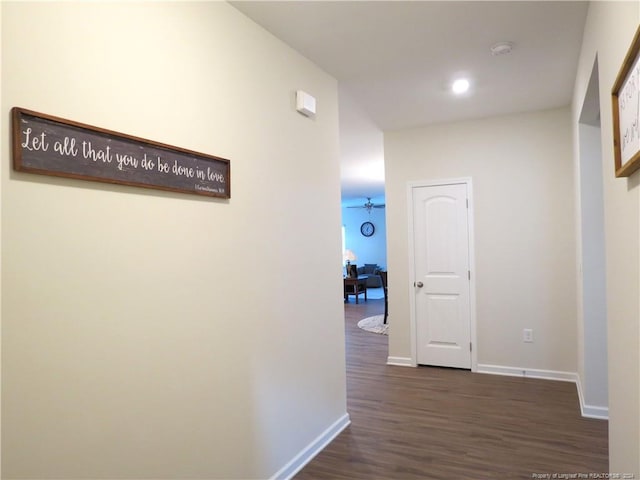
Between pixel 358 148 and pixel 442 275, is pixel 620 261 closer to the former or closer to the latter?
pixel 442 275

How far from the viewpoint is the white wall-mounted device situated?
104 inches

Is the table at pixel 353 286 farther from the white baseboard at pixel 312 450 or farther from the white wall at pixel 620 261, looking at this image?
the white wall at pixel 620 261

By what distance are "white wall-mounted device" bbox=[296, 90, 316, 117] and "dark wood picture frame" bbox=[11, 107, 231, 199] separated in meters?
0.88

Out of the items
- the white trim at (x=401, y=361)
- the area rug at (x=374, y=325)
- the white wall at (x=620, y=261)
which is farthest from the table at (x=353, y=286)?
the white wall at (x=620, y=261)

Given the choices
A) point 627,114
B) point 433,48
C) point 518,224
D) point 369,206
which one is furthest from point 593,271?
point 369,206

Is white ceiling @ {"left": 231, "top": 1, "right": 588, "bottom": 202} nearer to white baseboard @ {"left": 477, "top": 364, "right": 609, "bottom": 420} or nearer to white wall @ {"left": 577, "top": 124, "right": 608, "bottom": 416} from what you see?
white wall @ {"left": 577, "top": 124, "right": 608, "bottom": 416}

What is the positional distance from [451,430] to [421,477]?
679mm

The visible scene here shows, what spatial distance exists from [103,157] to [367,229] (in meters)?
11.7

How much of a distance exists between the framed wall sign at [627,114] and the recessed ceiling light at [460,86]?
1836mm

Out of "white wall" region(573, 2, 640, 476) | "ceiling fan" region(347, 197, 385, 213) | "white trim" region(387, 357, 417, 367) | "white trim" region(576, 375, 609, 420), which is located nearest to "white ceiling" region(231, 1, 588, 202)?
"white wall" region(573, 2, 640, 476)

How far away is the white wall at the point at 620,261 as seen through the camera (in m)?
1.38

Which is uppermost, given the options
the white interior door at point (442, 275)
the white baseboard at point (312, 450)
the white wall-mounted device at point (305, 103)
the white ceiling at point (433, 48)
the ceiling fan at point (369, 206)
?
the white ceiling at point (433, 48)

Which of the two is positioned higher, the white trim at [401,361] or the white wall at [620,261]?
the white wall at [620,261]

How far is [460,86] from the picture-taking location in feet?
10.9
